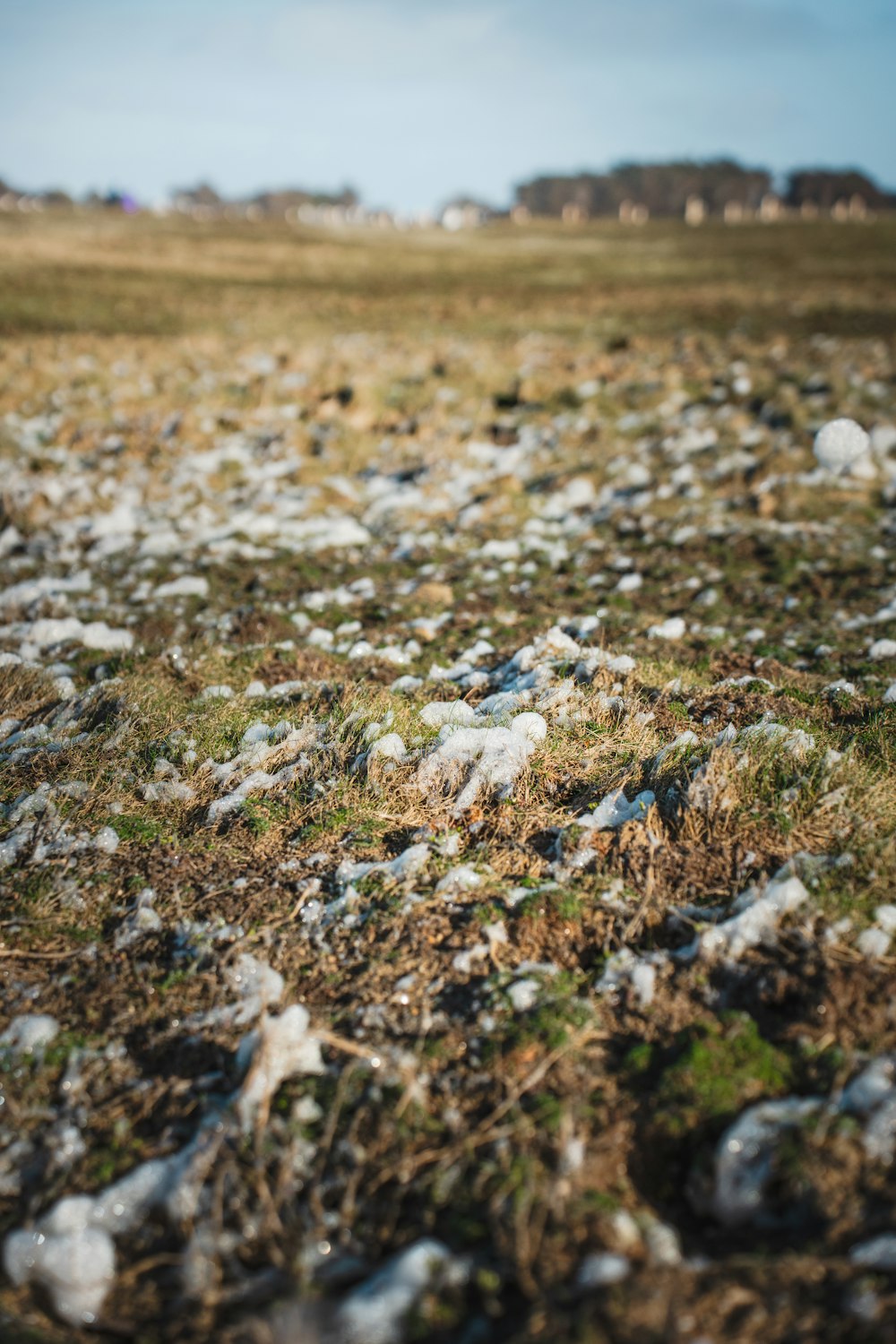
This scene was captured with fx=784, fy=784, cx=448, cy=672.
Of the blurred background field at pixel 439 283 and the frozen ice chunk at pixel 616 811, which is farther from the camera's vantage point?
the blurred background field at pixel 439 283

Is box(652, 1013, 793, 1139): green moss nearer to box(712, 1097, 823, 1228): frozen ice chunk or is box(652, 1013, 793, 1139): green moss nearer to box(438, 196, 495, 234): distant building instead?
box(712, 1097, 823, 1228): frozen ice chunk

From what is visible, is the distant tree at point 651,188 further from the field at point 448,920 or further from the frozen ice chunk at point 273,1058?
the frozen ice chunk at point 273,1058

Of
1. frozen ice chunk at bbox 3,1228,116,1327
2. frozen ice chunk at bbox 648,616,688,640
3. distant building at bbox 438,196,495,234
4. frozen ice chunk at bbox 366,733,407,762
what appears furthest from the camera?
distant building at bbox 438,196,495,234

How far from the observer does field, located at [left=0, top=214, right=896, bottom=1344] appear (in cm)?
192

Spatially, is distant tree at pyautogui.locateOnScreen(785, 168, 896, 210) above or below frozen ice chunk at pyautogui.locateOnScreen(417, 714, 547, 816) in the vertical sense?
above

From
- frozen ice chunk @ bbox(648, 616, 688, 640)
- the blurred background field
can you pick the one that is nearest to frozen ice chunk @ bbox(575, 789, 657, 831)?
frozen ice chunk @ bbox(648, 616, 688, 640)

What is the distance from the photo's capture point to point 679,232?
40812mm

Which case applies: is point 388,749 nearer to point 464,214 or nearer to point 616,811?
point 616,811

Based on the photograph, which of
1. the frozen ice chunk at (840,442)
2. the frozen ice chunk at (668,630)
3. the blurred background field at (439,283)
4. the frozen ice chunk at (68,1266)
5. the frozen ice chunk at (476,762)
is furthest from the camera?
the blurred background field at (439,283)

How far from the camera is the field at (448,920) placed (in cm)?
192

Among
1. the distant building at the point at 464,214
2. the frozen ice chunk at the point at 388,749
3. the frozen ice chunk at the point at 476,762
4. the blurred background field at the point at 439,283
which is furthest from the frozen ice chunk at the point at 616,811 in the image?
the distant building at the point at 464,214

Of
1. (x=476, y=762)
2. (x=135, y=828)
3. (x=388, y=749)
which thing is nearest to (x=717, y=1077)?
(x=476, y=762)

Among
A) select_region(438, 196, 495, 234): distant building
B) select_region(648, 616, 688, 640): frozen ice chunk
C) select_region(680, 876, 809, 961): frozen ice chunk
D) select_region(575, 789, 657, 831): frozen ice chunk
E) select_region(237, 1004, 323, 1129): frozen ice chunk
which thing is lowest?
select_region(237, 1004, 323, 1129): frozen ice chunk

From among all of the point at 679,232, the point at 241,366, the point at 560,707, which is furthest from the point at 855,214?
the point at 560,707
